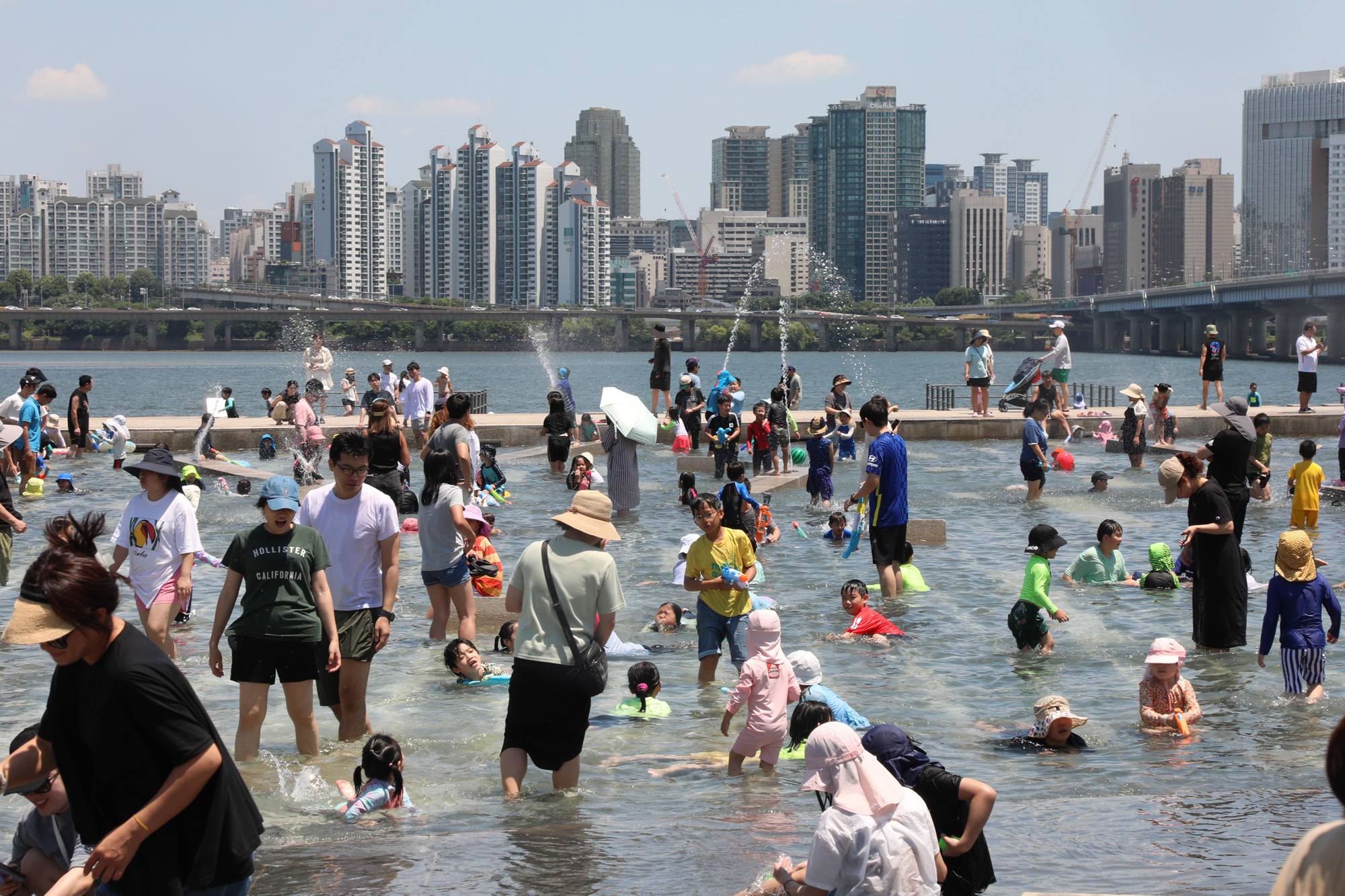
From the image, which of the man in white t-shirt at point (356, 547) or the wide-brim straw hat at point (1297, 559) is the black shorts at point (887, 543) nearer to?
the wide-brim straw hat at point (1297, 559)

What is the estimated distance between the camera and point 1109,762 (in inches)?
322

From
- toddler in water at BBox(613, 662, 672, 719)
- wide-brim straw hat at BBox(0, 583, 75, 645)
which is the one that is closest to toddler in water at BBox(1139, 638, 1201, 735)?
toddler in water at BBox(613, 662, 672, 719)

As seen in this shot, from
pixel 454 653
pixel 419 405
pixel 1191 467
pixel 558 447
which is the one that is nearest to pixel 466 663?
pixel 454 653

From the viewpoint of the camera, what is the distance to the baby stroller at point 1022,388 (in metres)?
31.0

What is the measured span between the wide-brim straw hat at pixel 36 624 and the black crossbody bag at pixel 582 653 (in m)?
2.97

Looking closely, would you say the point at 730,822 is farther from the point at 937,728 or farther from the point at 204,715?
the point at 204,715

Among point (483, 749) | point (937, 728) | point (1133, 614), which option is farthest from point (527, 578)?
point (1133, 614)

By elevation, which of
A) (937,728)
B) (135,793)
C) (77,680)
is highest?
(77,680)

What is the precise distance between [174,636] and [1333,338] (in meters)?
117

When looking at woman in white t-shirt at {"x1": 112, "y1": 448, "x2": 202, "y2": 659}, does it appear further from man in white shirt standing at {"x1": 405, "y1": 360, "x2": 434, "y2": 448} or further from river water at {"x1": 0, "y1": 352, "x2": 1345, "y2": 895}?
man in white shirt standing at {"x1": 405, "y1": 360, "x2": 434, "y2": 448}

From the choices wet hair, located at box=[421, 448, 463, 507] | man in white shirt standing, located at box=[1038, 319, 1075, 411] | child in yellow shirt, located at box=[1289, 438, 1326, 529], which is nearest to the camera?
wet hair, located at box=[421, 448, 463, 507]

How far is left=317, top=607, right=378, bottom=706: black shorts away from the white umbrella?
784 centimetres

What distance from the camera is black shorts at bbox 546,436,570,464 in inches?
804

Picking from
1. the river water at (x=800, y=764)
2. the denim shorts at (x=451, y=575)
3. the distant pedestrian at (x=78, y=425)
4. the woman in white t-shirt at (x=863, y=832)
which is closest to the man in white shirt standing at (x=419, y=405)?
the distant pedestrian at (x=78, y=425)
